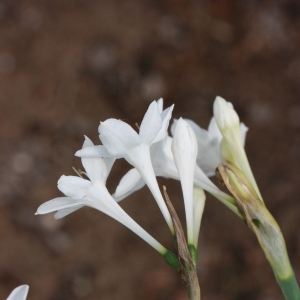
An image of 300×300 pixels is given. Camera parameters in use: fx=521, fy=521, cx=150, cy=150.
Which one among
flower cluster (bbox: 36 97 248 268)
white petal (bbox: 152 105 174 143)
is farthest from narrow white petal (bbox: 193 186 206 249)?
white petal (bbox: 152 105 174 143)

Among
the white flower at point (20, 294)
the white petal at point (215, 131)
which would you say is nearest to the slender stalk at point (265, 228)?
the white petal at point (215, 131)

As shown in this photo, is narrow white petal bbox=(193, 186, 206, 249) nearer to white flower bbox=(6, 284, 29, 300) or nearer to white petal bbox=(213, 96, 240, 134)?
white petal bbox=(213, 96, 240, 134)

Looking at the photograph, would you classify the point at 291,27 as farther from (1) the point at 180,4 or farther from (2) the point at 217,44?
(1) the point at 180,4

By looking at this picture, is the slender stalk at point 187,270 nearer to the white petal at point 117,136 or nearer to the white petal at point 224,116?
the white petal at point 117,136

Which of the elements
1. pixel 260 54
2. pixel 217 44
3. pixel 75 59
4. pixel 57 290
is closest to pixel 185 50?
pixel 217 44

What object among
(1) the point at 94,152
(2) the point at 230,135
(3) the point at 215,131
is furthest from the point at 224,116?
(1) the point at 94,152

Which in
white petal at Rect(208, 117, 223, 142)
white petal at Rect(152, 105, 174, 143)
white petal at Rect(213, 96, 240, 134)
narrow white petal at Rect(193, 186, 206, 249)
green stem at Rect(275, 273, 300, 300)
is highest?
white petal at Rect(208, 117, 223, 142)

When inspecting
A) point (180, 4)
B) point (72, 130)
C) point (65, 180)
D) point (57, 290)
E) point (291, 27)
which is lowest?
point (65, 180)
